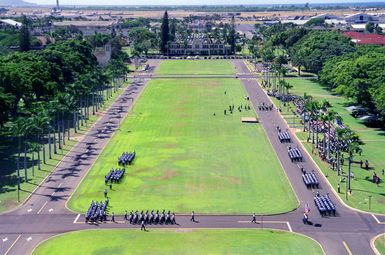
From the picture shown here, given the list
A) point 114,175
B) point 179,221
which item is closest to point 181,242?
point 179,221

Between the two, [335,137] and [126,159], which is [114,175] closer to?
[126,159]

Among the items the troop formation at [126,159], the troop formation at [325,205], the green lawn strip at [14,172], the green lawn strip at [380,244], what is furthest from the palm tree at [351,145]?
the green lawn strip at [14,172]

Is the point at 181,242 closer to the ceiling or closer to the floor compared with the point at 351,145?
closer to the floor

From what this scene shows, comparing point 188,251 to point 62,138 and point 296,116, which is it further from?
point 296,116

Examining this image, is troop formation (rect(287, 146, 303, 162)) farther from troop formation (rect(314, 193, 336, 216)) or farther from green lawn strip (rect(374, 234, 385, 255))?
green lawn strip (rect(374, 234, 385, 255))

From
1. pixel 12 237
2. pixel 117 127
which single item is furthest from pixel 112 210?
pixel 117 127

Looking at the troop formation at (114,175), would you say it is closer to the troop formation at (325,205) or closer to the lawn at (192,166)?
the lawn at (192,166)
